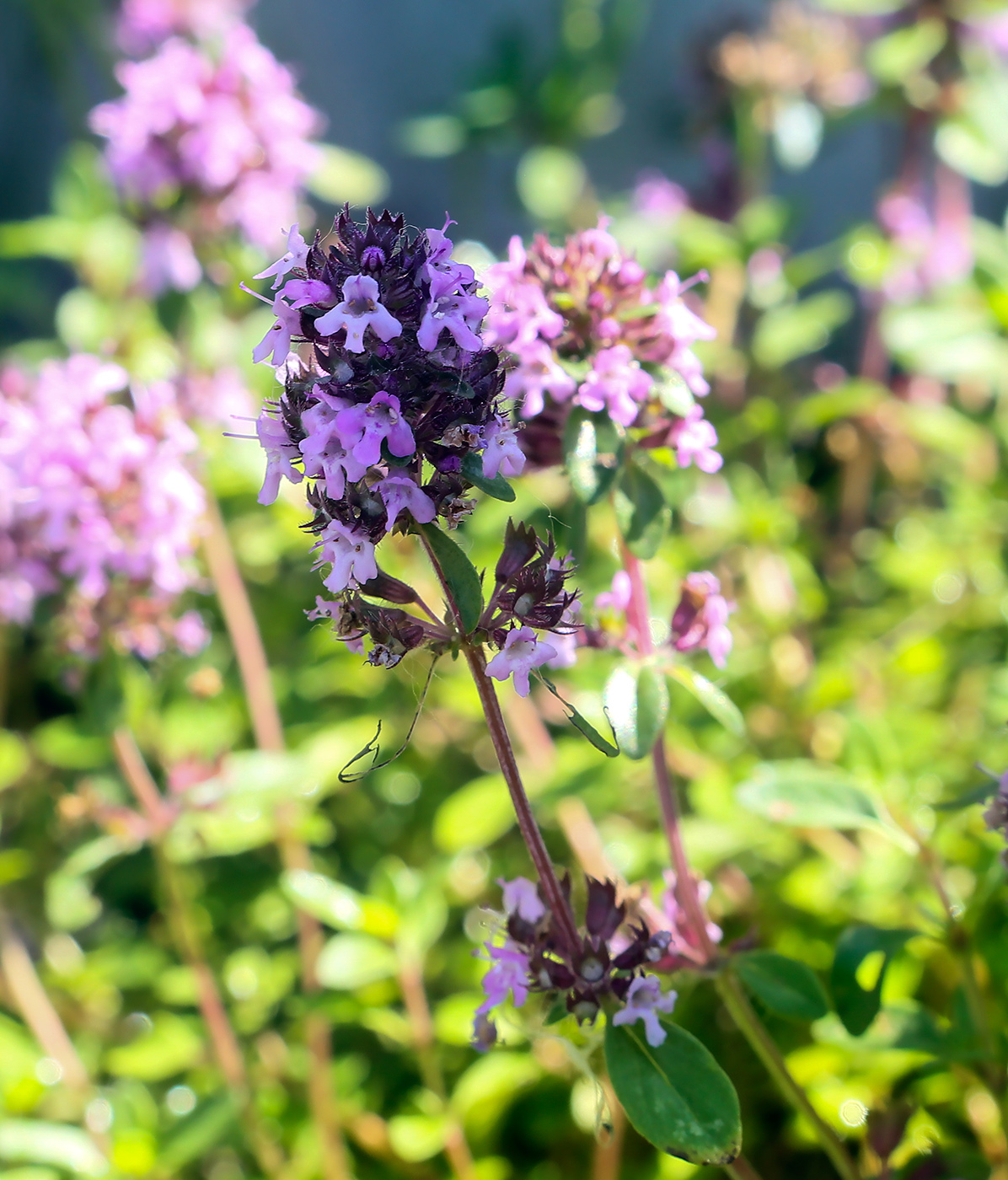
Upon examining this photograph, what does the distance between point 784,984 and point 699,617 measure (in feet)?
1.65

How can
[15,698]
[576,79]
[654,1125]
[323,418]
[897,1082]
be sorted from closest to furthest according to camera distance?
[323,418] < [654,1125] < [897,1082] < [15,698] < [576,79]

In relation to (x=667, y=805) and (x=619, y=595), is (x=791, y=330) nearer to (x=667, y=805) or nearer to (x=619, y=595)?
(x=619, y=595)

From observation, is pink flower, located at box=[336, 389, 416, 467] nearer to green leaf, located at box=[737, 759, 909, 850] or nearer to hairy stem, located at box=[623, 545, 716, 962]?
hairy stem, located at box=[623, 545, 716, 962]

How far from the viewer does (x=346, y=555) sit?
3.42ft

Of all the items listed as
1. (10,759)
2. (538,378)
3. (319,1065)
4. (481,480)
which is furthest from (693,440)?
(10,759)

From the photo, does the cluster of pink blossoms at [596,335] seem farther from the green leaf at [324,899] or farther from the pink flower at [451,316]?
the green leaf at [324,899]

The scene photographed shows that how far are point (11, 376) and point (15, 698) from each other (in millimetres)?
1318

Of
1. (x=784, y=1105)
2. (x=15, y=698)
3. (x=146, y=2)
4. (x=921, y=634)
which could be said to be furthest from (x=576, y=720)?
(x=146, y=2)

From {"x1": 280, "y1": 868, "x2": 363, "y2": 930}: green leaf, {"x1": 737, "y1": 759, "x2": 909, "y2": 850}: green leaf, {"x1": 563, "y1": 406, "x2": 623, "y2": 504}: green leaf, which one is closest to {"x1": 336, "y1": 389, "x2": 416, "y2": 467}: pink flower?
{"x1": 563, "y1": 406, "x2": 623, "y2": 504}: green leaf

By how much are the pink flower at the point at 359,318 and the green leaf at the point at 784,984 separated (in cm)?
95

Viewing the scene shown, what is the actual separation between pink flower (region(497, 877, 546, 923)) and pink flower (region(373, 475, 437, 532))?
0.49m

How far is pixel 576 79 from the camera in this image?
343 cm

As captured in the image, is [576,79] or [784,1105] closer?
[784,1105]

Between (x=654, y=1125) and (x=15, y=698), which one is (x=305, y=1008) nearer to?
(x=654, y=1125)
